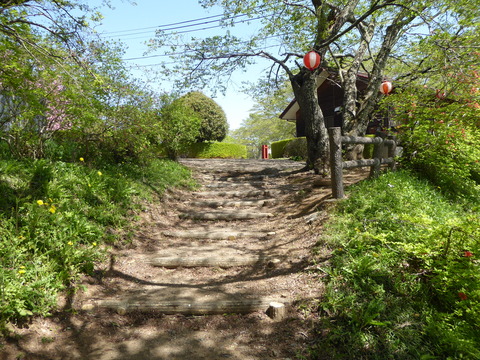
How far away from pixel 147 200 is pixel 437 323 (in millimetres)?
5141

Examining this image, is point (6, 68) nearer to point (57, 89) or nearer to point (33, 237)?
point (57, 89)

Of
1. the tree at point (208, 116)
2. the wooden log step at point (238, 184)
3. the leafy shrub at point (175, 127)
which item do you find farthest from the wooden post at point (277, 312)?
the tree at point (208, 116)

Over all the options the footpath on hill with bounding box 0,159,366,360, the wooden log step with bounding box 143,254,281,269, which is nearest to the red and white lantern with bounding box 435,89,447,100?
the footpath on hill with bounding box 0,159,366,360

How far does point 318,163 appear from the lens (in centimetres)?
845

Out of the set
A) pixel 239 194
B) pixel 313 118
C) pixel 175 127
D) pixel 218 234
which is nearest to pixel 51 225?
pixel 218 234

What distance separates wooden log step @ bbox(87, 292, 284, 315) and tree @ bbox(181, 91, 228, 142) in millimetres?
15493

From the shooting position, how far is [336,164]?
5.17 metres

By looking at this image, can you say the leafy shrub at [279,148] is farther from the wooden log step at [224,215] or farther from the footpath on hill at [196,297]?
the footpath on hill at [196,297]

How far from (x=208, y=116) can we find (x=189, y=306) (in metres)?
16.2

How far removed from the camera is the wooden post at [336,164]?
511 cm

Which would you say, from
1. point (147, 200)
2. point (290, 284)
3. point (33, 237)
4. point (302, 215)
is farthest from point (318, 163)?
point (33, 237)

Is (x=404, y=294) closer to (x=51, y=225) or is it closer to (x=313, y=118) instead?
(x=51, y=225)

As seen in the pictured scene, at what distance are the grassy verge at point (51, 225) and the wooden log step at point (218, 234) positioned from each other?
83cm

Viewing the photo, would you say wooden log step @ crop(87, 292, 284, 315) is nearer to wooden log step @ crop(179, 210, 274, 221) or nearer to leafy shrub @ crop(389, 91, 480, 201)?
wooden log step @ crop(179, 210, 274, 221)
